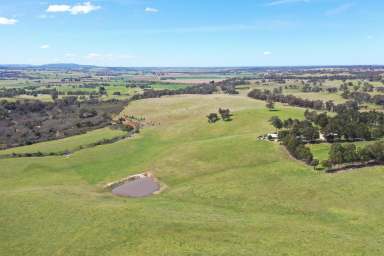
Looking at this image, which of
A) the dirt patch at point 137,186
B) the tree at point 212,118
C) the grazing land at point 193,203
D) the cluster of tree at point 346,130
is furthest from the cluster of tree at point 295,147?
the tree at point 212,118

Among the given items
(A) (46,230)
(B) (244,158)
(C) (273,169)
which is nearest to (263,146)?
(B) (244,158)

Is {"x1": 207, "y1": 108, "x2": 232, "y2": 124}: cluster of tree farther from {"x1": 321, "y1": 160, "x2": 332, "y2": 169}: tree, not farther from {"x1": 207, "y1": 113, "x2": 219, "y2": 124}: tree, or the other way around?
{"x1": 321, "y1": 160, "x2": 332, "y2": 169}: tree

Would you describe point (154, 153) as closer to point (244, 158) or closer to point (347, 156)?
point (244, 158)

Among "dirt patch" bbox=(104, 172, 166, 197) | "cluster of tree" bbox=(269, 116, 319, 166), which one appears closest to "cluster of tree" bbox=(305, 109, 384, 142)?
"cluster of tree" bbox=(269, 116, 319, 166)

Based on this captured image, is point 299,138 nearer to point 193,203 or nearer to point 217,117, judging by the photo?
point 193,203

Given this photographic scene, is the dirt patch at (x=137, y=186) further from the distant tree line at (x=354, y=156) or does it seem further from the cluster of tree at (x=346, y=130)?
the cluster of tree at (x=346, y=130)

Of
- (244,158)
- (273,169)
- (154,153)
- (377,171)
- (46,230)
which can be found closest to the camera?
(46,230)
